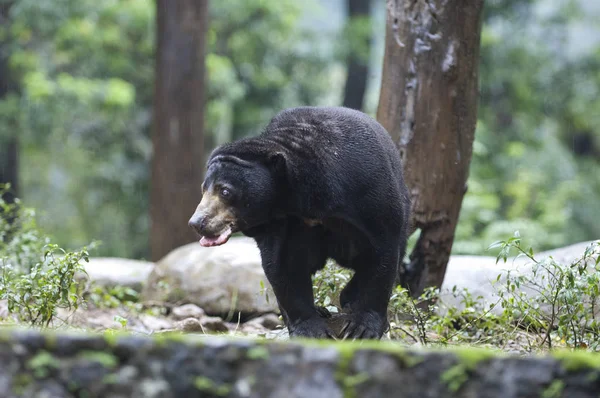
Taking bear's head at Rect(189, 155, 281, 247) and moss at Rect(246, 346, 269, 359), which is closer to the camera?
moss at Rect(246, 346, 269, 359)

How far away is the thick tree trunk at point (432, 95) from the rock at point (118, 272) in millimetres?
3128

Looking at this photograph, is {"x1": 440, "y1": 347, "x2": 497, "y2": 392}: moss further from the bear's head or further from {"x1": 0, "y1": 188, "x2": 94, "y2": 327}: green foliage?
{"x1": 0, "y1": 188, "x2": 94, "y2": 327}: green foliage

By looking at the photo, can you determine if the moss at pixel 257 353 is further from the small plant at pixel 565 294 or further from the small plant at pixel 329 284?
the small plant at pixel 329 284

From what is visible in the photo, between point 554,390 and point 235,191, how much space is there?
2.37 m

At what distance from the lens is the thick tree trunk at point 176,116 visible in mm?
10320

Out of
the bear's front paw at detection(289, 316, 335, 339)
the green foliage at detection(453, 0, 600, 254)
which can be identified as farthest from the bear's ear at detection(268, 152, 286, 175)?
the green foliage at detection(453, 0, 600, 254)

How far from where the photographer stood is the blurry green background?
13.3 m

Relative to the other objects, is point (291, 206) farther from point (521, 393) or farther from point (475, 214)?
point (475, 214)

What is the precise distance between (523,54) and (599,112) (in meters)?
2.87

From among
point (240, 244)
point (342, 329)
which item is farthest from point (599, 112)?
point (342, 329)

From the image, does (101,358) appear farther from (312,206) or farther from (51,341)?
(312,206)

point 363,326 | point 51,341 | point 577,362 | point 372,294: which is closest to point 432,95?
point 372,294

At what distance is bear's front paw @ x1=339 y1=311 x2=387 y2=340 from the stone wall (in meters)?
2.15

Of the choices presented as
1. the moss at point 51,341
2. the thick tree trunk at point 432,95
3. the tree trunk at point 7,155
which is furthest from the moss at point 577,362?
the tree trunk at point 7,155
